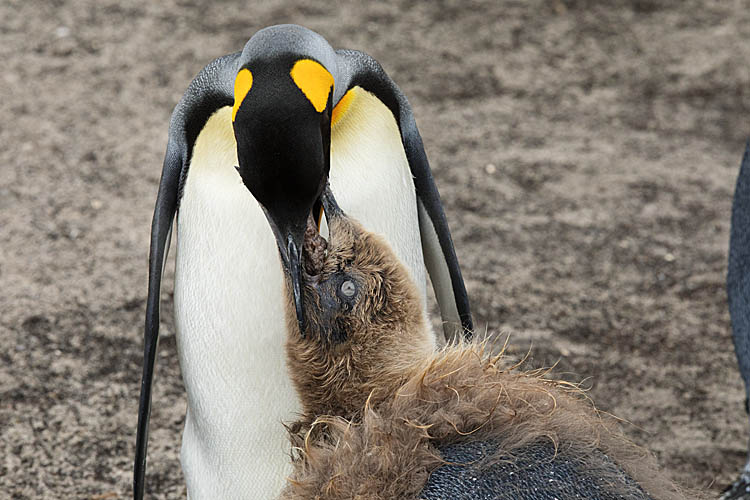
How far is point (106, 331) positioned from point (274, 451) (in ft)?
4.05

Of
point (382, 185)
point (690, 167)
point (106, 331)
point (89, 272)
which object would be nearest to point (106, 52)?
point (89, 272)

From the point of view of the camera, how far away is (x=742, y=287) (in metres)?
2.14

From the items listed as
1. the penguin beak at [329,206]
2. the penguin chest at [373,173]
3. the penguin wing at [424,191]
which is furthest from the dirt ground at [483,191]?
the penguin beak at [329,206]

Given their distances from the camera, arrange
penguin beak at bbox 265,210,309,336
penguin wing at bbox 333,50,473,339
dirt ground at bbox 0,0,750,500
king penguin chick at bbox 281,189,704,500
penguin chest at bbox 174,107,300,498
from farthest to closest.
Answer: dirt ground at bbox 0,0,750,500
penguin wing at bbox 333,50,473,339
penguin chest at bbox 174,107,300,498
penguin beak at bbox 265,210,309,336
king penguin chick at bbox 281,189,704,500

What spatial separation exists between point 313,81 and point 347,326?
15.0 inches

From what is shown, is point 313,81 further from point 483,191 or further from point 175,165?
point 483,191

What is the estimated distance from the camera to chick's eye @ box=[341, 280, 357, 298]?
1272 mm

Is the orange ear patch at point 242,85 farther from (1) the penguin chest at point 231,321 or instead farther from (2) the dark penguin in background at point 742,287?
(2) the dark penguin in background at point 742,287

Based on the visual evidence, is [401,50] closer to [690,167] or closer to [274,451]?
[690,167]

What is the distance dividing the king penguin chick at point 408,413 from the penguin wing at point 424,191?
0.45 meters

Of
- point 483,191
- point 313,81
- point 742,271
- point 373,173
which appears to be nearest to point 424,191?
point 373,173

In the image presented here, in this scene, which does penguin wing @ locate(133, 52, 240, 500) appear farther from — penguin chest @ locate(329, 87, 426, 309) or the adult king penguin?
penguin chest @ locate(329, 87, 426, 309)

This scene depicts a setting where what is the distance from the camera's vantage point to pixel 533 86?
4.22m

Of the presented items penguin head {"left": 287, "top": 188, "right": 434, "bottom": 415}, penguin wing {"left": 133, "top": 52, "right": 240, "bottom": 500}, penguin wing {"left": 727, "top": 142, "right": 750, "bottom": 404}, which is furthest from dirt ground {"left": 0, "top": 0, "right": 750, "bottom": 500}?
penguin head {"left": 287, "top": 188, "right": 434, "bottom": 415}
